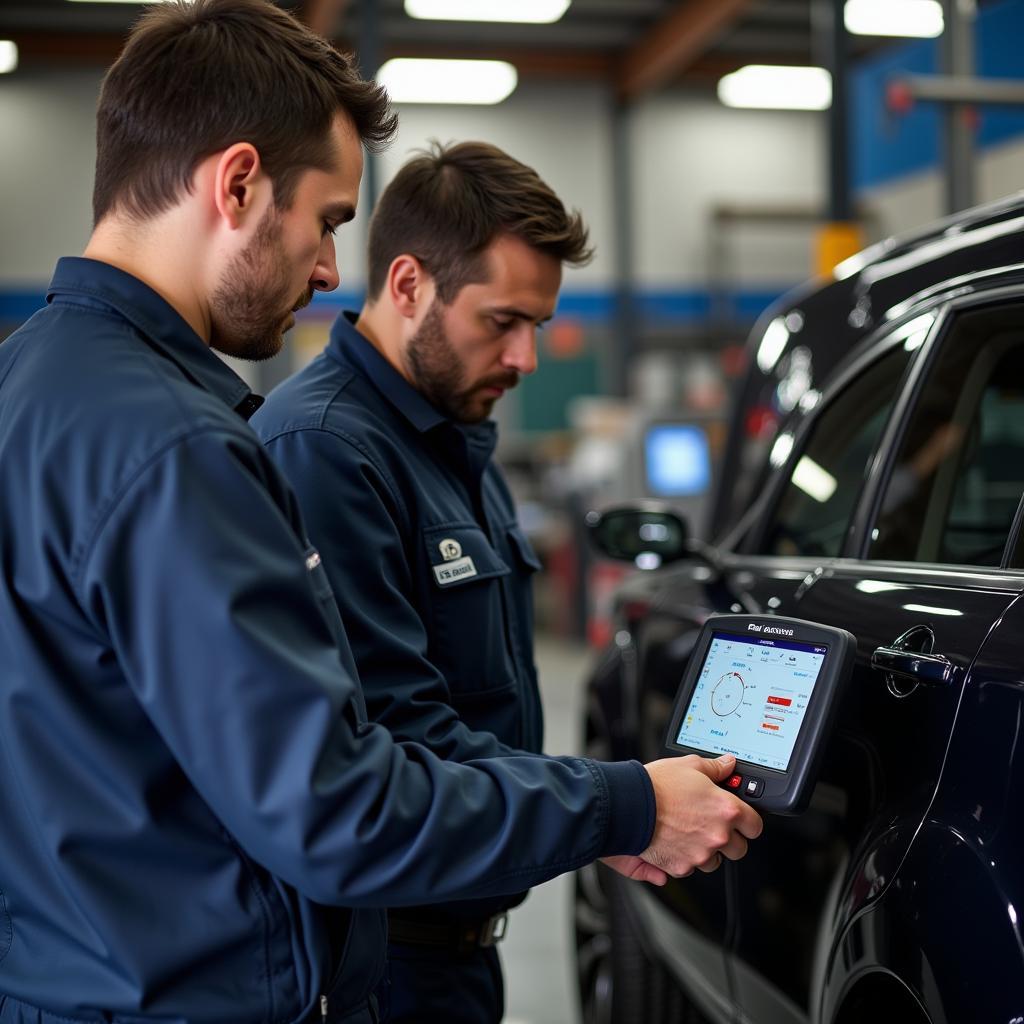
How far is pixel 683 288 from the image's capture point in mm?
13914

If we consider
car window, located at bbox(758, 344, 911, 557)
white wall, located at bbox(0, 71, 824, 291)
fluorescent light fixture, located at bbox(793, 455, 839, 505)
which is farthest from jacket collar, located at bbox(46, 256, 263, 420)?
white wall, located at bbox(0, 71, 824, 291)

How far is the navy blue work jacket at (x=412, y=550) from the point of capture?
62.0 inches

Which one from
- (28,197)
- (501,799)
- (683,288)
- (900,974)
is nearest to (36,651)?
(501,799)

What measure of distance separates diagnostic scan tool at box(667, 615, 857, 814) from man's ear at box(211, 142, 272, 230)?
724 millimetres

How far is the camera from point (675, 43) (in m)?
11.6

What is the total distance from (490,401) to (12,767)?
3.46 feet

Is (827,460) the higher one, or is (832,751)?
(827,460)

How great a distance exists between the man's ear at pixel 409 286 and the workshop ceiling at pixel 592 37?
924 cm

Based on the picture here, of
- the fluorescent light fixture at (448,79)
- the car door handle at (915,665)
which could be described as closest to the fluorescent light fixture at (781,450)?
the car door handle at (915,665)

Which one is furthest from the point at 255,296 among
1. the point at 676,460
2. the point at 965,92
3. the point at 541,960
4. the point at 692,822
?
the point at 676,460

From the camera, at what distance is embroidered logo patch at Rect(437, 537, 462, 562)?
5.68 ft

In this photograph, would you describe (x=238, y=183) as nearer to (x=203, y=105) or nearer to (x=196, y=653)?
(x=203, y=105)

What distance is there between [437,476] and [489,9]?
9.10m

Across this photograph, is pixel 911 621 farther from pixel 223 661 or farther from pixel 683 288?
pixel 683 288
